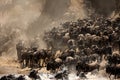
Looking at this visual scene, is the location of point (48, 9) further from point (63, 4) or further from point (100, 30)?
point (100, 30)

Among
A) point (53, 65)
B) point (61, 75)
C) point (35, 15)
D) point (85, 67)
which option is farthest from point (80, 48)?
point (35, 15)

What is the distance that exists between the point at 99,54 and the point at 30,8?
3262 centimetres

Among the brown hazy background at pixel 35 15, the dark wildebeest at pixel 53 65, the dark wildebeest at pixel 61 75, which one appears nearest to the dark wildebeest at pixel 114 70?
the dark wildebeest at pixel 61 75

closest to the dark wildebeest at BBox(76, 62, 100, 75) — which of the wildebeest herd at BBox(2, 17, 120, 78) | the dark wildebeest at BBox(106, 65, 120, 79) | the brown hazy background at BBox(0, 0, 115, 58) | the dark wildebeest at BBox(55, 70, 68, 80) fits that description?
the wildebeest herd at BBox(2, 17, 120, 78)

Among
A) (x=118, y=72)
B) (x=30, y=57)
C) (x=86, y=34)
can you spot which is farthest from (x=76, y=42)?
(x=118, y=72)

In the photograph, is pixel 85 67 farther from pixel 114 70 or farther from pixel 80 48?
pixel 80 48

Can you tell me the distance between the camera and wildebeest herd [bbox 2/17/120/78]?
136ft

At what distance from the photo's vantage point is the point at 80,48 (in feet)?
159

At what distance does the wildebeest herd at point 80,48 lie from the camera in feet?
136

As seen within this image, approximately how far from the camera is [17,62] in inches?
2122

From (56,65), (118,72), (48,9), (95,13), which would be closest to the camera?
(118,72)

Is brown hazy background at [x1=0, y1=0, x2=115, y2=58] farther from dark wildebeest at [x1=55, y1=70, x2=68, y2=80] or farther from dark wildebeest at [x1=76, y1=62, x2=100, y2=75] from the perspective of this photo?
dark wildebeest at [x1=55, y1=70, x2=68, y2=80]

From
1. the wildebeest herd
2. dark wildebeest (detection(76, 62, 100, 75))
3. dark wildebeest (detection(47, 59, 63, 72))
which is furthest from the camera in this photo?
dark wildebeest (detection(47, 59, 63, 72))

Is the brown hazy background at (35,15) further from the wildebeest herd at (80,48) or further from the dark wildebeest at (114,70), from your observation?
the dark wildebeest at (114,70)
